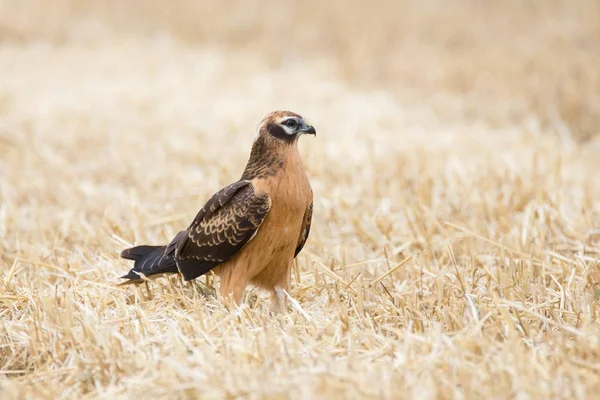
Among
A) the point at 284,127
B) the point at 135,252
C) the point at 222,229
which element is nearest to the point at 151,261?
the point at 135,252

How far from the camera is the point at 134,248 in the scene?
192 inches

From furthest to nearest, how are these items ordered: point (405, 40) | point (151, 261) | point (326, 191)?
point (405, 40)
point (326, 191)
point (151, 261)

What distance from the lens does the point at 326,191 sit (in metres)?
6.96

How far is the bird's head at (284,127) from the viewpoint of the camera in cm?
443

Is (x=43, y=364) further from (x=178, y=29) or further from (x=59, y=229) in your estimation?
(x=178, y=29)

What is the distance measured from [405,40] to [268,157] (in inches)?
363

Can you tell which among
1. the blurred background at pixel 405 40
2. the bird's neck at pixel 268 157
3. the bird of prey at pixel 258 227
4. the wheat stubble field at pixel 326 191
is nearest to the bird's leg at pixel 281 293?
the bird of prey at pixel 258 227

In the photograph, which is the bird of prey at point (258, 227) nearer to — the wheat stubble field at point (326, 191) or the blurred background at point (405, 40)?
the wheat stubble field at point (326, 191)

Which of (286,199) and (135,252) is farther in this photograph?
(135,252)

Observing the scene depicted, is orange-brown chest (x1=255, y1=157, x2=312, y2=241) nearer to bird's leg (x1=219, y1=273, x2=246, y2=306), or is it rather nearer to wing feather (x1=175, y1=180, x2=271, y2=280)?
wing feather (x1=175, y1=180, x2=271, y2=280)

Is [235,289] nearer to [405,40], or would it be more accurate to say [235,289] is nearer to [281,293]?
[281,293]

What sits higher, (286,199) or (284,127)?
(284,127)

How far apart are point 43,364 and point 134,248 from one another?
3.88 ft

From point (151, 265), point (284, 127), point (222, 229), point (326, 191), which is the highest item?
point (284, 127)
